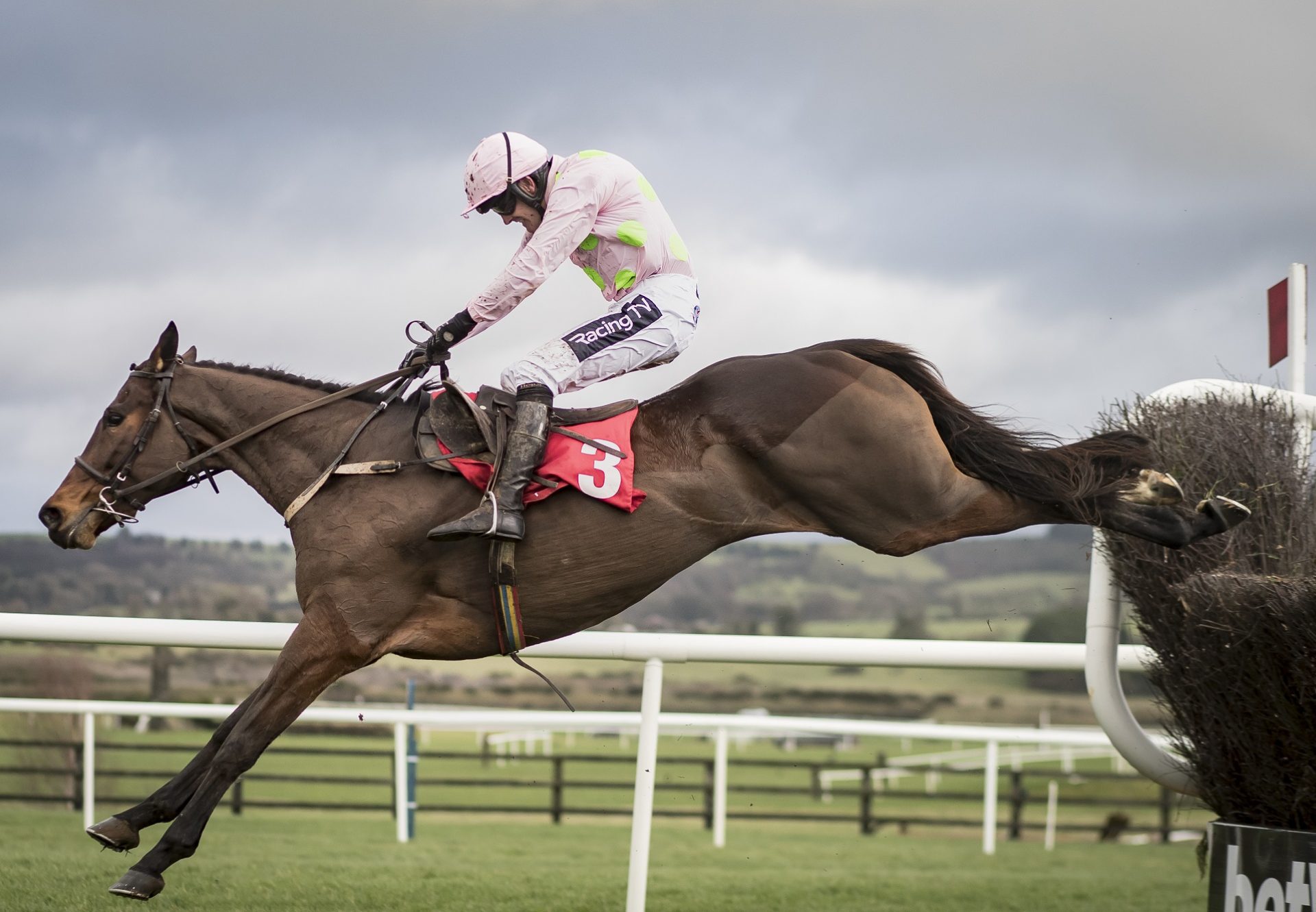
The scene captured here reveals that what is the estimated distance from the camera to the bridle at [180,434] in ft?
13.8

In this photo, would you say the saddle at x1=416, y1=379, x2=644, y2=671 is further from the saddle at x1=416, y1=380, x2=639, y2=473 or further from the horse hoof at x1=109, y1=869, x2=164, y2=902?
the horse hoof at x1=109, y1=869, x2=164, y2=902

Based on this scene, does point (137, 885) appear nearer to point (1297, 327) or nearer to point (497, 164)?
point (497, 164)

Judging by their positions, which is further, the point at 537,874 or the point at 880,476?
the point at 537,874


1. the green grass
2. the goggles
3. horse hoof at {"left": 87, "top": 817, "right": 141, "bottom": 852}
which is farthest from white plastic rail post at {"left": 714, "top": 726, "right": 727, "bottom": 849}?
horse hoof at {"left": 87, "top": 817, "right": 141, "bottom": 852}

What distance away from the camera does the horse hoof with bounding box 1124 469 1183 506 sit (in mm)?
3928

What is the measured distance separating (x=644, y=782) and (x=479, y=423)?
1304mm

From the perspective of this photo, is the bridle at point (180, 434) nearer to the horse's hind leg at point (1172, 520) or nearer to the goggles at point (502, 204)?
the goggles at point (502, 204)

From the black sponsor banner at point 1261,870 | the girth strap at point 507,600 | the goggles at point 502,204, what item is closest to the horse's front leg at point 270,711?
the girth strap at point 507,600

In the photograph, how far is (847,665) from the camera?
4.15 m

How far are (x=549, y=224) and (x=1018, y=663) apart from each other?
7.06ft

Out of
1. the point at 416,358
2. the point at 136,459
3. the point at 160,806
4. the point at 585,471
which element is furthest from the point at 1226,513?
the point at 136,459

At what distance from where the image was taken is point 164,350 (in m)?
4.32

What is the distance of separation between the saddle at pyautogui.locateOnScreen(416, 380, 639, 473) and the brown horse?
8 cm

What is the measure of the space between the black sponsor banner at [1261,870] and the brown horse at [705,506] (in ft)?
2.91
